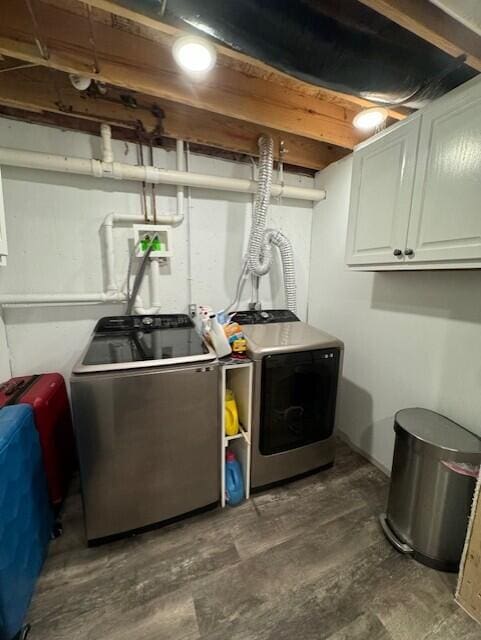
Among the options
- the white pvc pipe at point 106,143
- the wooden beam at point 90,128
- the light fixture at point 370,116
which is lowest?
the white pvc pipe at point 106,143

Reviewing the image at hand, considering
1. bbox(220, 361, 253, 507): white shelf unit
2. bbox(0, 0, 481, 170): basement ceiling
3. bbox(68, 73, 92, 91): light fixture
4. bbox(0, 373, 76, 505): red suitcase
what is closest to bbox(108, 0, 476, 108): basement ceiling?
bbox(0, 0, 481, 170): basement ceiling

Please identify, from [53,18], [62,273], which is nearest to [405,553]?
[62,273]

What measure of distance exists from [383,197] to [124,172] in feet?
5.02

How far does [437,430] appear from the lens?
1279mm

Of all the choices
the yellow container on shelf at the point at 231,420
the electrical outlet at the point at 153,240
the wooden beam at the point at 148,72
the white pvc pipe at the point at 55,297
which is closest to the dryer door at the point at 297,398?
the yellow container on shelf at the point at 231,420

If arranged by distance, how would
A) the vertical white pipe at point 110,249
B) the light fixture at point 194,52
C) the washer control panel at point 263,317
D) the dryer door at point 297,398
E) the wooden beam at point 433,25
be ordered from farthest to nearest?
the washer control panel at point 263,317 < the vertical white pipe at point 110,249 < the dryer door at point 297,398 < the light fixture at point 194,52 < the wooden beam at point 433,25

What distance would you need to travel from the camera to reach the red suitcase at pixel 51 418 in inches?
53.3

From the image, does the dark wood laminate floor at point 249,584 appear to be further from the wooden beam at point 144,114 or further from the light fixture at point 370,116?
the wooden beam at point 144,114

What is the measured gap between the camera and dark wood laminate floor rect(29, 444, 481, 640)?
102 cm

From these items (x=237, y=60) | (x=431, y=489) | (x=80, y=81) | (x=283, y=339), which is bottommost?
(x=431, y=489)

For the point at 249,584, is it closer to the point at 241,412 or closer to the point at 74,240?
the point at 241,412

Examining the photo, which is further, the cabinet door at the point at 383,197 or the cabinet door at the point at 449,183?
the cabinet door at the point at 383,197

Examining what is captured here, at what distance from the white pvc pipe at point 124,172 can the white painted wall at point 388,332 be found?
1.86 ft

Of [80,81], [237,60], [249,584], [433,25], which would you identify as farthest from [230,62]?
[249,584]
